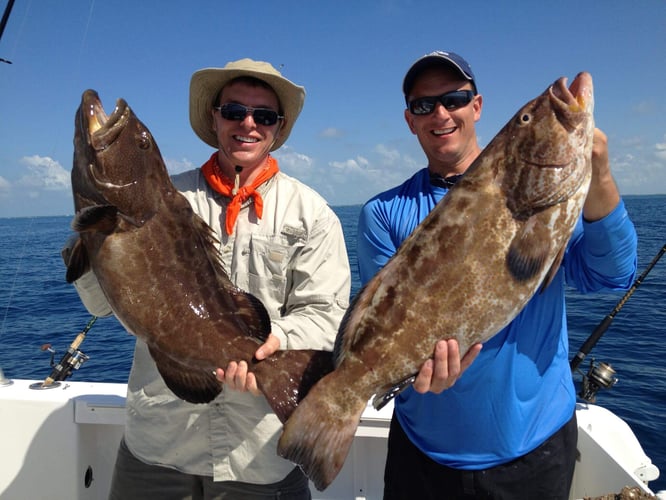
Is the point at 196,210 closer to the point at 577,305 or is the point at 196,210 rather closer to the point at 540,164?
the point at 540,164

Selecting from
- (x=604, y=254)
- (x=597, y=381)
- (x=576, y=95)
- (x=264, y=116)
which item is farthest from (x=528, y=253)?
(x=597, y=381)

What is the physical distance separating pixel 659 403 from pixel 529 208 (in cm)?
923

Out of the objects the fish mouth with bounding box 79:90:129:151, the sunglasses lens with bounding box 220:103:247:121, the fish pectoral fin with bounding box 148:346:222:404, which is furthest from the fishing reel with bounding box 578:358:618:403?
the fish mouth with bounding box 79:90:129:151

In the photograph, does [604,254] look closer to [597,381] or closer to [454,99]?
[454,99]

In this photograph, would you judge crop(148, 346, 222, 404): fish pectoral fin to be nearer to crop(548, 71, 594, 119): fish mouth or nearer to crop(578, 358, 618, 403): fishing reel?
crop(548, 71, 594, 119): fish mouth

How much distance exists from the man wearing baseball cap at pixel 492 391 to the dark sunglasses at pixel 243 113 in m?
0.93

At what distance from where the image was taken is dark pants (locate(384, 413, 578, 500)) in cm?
271

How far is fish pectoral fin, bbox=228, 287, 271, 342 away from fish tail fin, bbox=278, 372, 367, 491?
1.73ft

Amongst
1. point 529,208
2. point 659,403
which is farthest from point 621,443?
point 659,403

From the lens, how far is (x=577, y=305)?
1788cm

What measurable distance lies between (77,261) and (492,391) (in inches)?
100

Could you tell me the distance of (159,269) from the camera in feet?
9.08

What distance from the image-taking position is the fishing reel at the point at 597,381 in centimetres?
480

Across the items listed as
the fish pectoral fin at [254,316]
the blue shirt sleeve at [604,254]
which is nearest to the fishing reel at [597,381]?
the blue shirt sleeve at [604,254]
